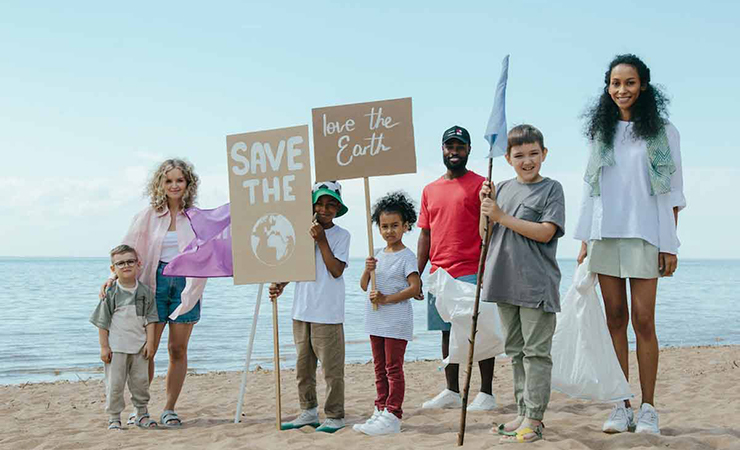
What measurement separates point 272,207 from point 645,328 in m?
2.55

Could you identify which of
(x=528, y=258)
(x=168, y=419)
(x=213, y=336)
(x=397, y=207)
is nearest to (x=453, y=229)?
(x=397, y=207)

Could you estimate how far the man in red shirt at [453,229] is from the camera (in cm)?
471

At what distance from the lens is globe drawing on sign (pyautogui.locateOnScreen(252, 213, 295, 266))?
443 centimetres

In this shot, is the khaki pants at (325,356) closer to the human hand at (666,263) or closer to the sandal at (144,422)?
the sandal at (144,422)

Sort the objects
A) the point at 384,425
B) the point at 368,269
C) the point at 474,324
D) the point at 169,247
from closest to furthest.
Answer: the point at 474,324, the point at 384,425, the point at 368,269, the point at 169,247

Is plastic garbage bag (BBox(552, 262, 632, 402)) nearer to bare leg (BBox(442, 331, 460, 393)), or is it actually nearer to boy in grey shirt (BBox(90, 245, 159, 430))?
bare leg (BBox(442, 331, 460, 393))

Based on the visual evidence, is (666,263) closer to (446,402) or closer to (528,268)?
(528,268)

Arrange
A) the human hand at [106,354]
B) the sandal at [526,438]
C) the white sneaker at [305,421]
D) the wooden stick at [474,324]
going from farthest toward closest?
the human hand at [106,354]
the white sneaker at [305,421]
the sandal at [526,438]
the wooden stick at [474,324]

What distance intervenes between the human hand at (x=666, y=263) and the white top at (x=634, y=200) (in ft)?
0.11

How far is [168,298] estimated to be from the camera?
483 cm

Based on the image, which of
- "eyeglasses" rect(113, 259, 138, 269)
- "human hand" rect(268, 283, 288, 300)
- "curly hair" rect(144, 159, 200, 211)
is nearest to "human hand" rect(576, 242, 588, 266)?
"human hand" rect(268, 283, 288, 300)

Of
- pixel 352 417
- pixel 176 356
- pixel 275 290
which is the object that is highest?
pixel 275 290

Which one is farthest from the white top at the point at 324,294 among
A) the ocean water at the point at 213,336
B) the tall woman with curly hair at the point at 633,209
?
the ocean water at the point at 213,336

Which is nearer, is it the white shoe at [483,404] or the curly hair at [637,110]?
the curly hair at [637,110]
